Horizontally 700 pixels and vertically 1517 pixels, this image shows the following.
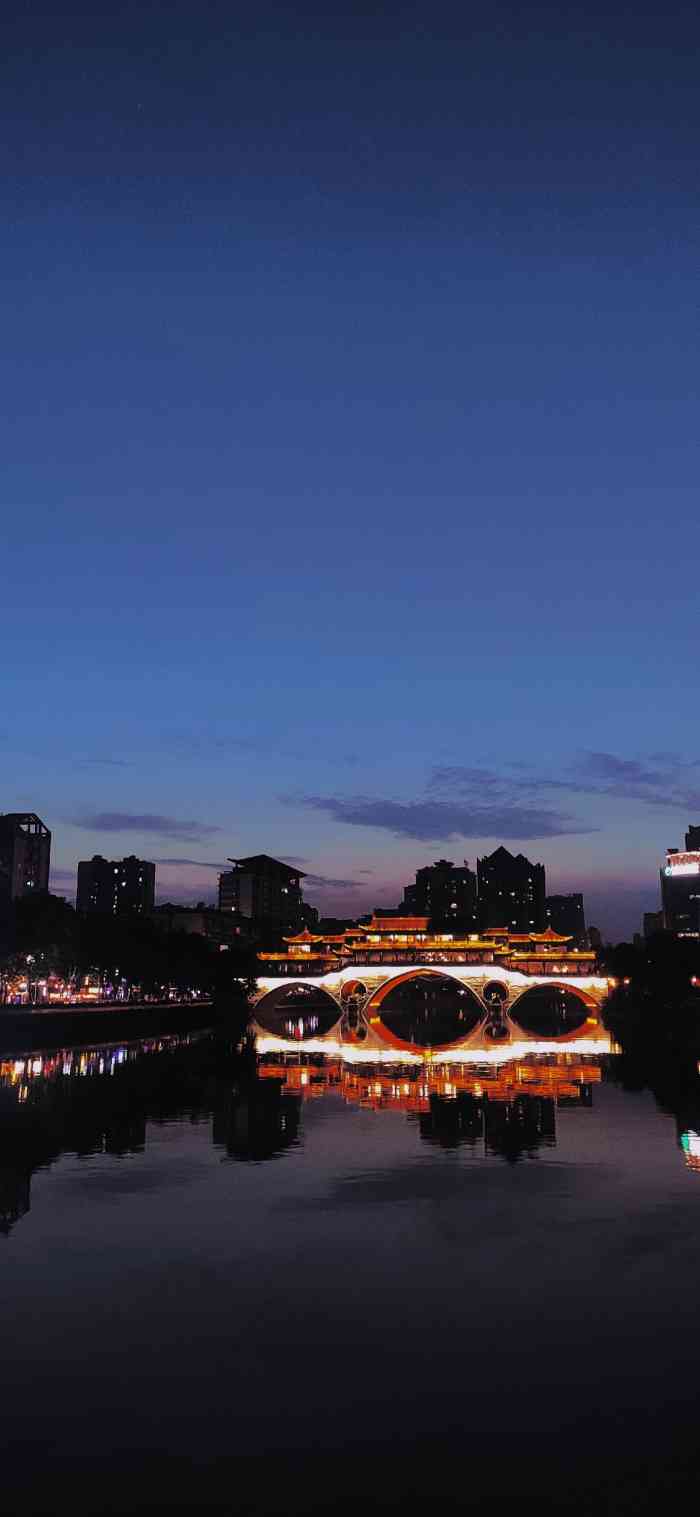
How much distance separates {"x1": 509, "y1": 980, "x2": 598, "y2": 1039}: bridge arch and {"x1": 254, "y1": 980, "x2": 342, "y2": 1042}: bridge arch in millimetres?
22785

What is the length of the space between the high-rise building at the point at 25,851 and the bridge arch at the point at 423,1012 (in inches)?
2148

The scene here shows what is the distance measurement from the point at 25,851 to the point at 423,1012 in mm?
65968

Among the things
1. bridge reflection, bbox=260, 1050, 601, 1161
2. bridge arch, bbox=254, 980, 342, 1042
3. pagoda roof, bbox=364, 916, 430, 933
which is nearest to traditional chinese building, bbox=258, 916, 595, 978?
pagoda roof, bbox=364, 916, 430, 933

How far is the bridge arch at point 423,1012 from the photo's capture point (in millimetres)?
106188

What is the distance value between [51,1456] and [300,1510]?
3.28 m

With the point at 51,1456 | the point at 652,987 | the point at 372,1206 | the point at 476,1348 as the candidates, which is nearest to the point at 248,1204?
the point at 372,1206

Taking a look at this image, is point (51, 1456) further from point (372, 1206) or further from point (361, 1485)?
point (372, 1206)

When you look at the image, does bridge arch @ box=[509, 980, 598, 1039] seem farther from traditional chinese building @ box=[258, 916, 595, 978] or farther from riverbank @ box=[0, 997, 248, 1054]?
riverbank @ box=[0, 997, 248, 1054]

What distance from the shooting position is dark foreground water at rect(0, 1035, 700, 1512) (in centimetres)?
1296

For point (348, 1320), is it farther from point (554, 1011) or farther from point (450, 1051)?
point (554, 1011)

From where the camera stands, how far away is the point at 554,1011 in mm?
157250

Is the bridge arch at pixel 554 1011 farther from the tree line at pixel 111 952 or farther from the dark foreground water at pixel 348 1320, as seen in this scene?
the dark foreground water at pixel 348 1320

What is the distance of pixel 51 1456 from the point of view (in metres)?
13.3

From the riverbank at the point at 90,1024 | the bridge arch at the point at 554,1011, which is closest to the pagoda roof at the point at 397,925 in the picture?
the bridge arch at the point at 554,1011
